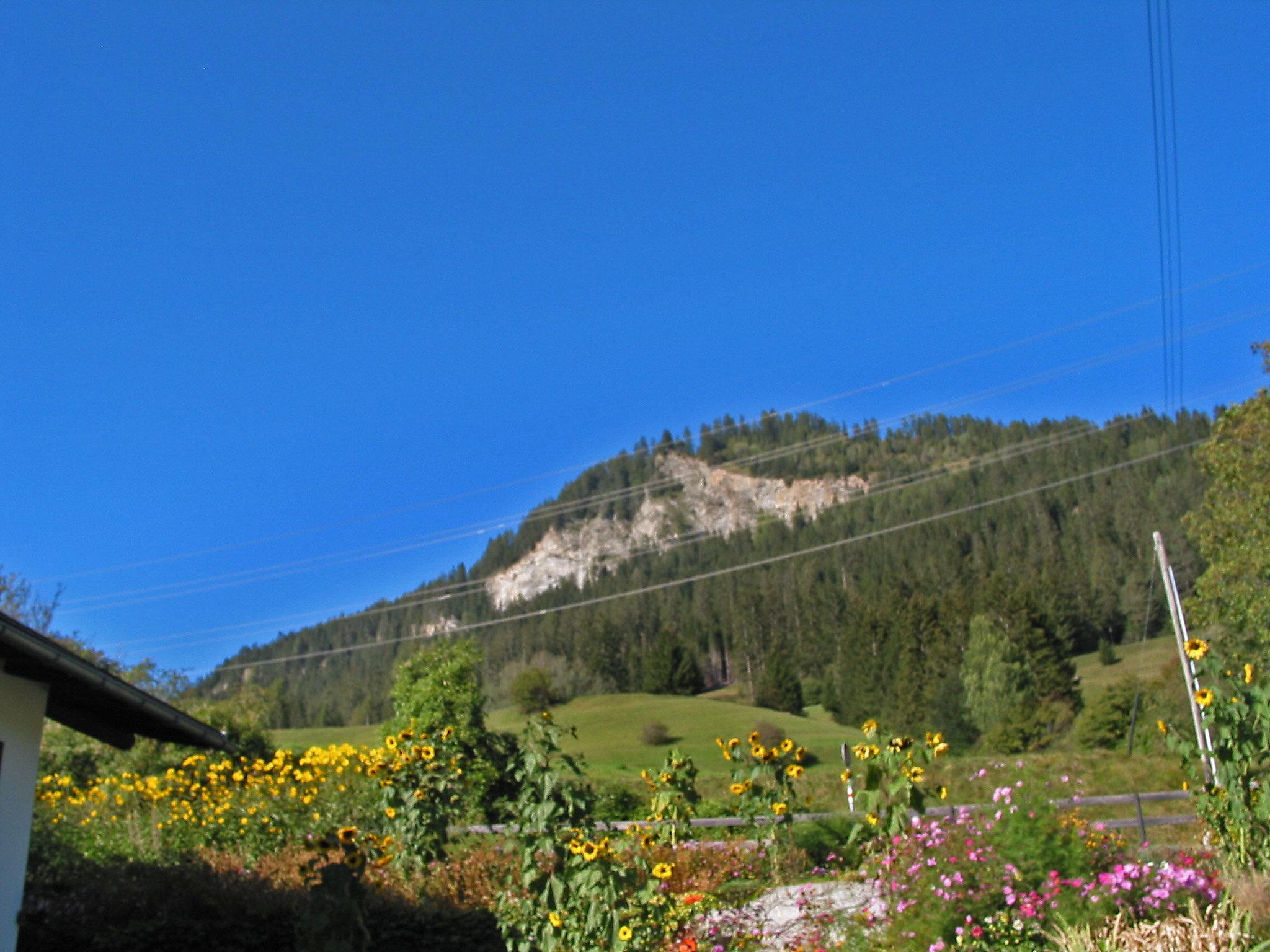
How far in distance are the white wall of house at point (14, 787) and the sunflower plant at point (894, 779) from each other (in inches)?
263

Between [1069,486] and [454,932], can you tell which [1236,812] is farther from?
[1069,486]

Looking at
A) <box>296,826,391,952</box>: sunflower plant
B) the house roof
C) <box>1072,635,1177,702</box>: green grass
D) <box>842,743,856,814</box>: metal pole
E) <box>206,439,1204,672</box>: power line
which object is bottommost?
<box>1072,635,1177,702</box>: green grass

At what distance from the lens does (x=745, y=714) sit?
6794 centimetres

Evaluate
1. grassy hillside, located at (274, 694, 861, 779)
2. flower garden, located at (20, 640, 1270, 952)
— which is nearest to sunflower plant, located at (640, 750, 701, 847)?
flower garden, located at (20, 640, 1270, 952)

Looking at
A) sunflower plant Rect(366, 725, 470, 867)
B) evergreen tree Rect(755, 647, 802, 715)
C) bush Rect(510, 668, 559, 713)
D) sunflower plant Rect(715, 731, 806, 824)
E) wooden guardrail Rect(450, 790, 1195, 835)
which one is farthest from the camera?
evergreen tree Rect(755, 647, 802, 715)

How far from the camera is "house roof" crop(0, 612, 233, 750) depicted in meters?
6.66

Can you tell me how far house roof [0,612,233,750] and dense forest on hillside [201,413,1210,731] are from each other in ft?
126

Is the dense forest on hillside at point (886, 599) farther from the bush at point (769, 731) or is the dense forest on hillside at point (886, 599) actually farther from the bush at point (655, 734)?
the bush at point (655, 734)

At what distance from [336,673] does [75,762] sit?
11415 cm

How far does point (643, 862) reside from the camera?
902 centimetres

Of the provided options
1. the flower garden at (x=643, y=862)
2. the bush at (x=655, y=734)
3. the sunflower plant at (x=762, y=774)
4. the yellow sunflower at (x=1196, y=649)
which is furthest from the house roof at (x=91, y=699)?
the bush at (x=655, y=734)

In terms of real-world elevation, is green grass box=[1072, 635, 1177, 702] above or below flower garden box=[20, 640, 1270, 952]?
below

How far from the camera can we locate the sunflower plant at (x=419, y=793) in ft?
35.1

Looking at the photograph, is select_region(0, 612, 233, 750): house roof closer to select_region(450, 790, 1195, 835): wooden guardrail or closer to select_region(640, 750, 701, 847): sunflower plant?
select_region(450, 790, 1195, 835): wooden guardrail
